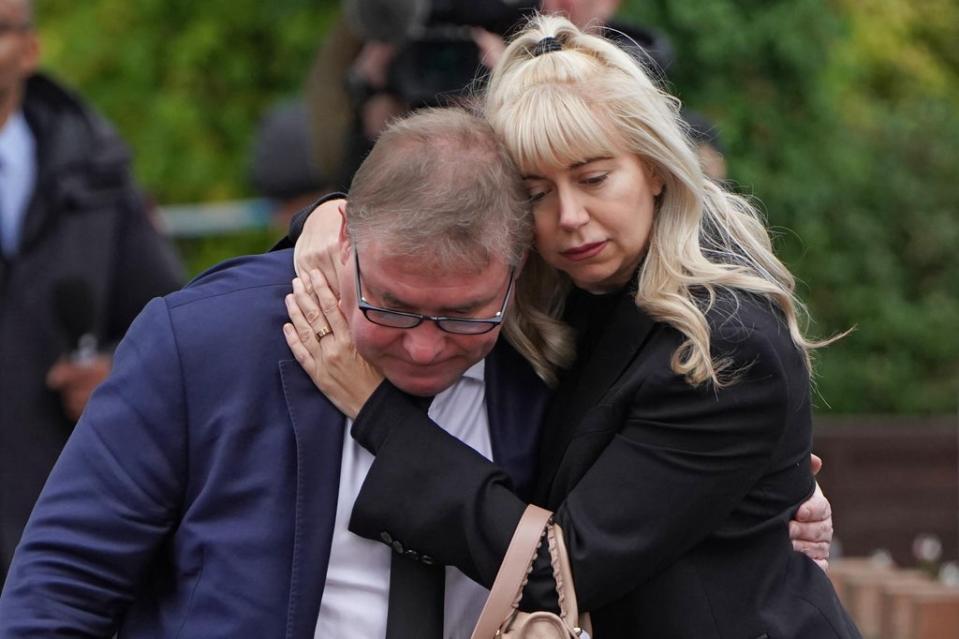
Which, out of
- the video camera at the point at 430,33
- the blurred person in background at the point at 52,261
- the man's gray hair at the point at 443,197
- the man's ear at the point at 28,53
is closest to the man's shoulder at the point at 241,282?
the man's gray hair at the point at 443,197

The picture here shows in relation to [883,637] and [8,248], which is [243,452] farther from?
[883,637]

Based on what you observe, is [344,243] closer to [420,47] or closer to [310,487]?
[310,487]

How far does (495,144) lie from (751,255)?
0.48 m

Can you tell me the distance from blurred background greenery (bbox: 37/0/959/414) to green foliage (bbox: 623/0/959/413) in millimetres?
10

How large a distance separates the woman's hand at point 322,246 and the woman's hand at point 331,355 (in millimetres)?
39

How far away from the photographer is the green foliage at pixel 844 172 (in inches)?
301

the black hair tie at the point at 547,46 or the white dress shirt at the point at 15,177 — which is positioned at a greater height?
the black hair tie at the point at 547,46

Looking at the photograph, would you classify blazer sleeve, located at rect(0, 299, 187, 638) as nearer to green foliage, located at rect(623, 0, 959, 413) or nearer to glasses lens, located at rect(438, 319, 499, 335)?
glasses lens, located at rect(438, 319, 499, 335)

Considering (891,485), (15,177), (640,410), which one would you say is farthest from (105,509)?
(891,485)

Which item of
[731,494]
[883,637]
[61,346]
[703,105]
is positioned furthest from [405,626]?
[703,105]

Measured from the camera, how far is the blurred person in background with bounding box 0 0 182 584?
4496 mm

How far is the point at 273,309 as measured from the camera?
9.53 ft

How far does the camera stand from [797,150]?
8000 mm

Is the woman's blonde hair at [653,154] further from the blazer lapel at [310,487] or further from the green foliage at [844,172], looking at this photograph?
the green foliage at [844,172]
